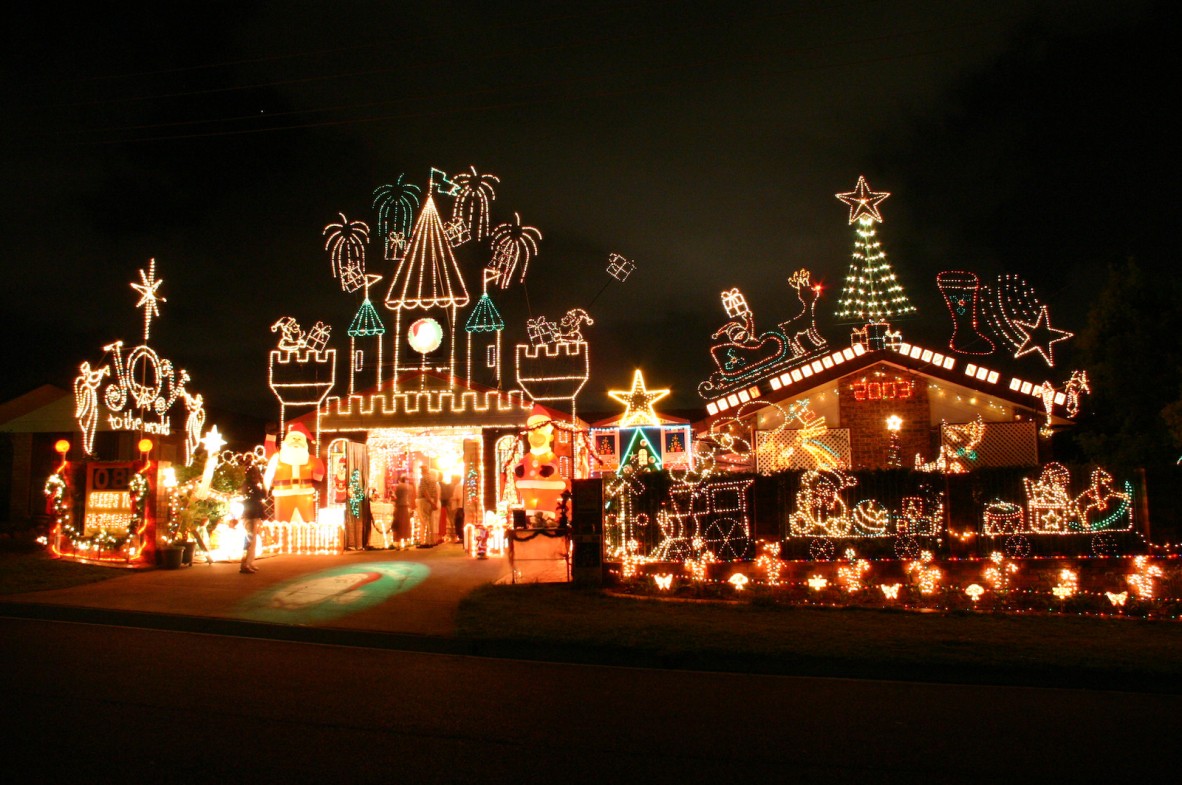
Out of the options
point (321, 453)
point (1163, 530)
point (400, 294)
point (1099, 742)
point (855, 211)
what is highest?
point (855, 211)

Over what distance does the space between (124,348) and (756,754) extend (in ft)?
58.5

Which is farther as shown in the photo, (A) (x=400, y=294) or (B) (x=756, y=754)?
(A) (x=400, y=294)

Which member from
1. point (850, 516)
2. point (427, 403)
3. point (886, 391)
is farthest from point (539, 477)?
point (886, 391)

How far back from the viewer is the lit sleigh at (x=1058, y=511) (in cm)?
1295

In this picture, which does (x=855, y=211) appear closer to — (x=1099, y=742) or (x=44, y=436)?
(x=1099, y=742)

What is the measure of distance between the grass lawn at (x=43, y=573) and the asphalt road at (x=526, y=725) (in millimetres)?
5488

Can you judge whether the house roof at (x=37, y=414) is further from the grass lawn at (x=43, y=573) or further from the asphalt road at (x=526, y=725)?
the asphalt road at (x=526, y=725)

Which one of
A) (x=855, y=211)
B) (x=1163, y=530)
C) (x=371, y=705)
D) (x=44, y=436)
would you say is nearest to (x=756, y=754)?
(x=371, y=705)

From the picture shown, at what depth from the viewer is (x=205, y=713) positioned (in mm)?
6113

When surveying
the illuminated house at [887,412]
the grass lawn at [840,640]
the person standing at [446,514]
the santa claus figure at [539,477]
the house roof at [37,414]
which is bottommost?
the grass lawn at [840,640]

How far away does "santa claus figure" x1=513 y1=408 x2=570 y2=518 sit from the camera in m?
18.1

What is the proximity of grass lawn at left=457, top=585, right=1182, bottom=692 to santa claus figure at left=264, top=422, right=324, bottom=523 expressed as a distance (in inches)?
336

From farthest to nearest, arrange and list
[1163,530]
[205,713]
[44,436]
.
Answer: [44,436] → [1163,530] → [205,713]

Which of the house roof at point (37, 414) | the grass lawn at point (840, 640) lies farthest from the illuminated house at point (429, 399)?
the house roof at point (37, 414)
